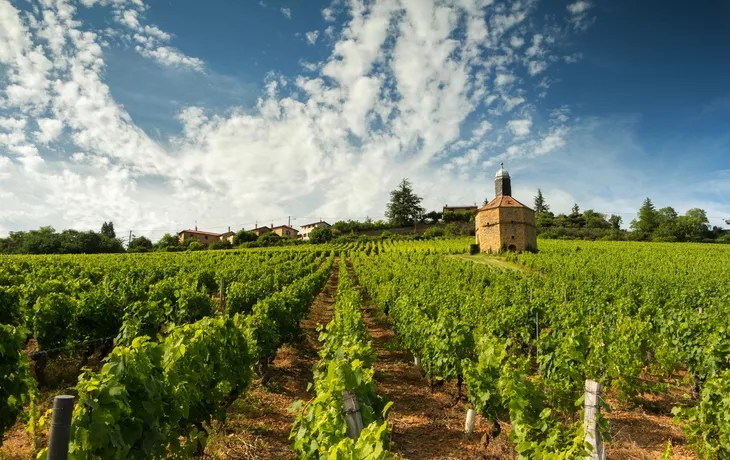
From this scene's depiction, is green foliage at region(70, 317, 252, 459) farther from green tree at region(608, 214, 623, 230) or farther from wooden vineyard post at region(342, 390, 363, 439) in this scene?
green tree at region(608, 214, 623, 230)

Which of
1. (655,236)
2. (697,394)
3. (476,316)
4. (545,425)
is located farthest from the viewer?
(655,236)

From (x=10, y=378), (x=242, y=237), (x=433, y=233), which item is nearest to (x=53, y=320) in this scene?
(x=10, y=378)

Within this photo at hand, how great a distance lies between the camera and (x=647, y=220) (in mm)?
73938

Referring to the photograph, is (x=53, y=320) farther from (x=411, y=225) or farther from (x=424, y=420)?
(x=411, y=225)

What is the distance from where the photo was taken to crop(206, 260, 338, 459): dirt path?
4.91 meters

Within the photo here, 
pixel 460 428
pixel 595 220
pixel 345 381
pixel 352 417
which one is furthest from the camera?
pixel 595 220

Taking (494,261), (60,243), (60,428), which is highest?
(60,243)

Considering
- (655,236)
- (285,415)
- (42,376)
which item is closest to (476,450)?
(285,415)

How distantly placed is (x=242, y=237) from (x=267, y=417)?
2365 inches

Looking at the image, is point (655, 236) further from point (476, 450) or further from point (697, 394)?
point (476, 450)

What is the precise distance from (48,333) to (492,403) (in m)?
7.82

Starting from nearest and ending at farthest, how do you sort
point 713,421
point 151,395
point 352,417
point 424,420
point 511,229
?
point 352,417
point 151,395
point 713,421
point 424,420
point 511,229

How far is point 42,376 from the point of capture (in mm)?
6293

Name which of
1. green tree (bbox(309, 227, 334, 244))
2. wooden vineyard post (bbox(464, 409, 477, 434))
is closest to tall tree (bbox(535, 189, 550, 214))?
green tree (bbox(309, 227, 334, 244))
